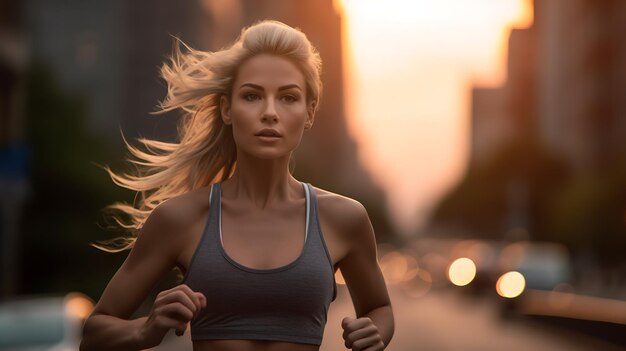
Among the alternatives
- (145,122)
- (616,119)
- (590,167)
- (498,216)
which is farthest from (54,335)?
(498,216)

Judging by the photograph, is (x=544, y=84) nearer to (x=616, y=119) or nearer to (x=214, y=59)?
(x=616, y=119)

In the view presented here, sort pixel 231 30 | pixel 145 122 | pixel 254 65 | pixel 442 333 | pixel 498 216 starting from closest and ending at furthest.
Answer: pixel 254 65, pixel 442 333, pixel 145 122, pixel 231 30, pixel 498 216

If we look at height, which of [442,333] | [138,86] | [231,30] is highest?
[231,30]

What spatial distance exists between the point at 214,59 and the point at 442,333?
81.8ft

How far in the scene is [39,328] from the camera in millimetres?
16531

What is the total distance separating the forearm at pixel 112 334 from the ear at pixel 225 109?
0.72 meters

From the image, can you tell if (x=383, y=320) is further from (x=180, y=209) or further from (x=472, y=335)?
(x=472, y=335)

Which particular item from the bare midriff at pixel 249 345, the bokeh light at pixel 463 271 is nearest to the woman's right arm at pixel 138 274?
the bare midriff at pixel 249 345

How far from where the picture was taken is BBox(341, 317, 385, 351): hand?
406cm

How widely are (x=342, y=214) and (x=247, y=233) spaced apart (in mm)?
343

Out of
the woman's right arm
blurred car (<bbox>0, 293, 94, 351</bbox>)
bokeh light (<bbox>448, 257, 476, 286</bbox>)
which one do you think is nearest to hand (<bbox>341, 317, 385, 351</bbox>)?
the woman's right arm

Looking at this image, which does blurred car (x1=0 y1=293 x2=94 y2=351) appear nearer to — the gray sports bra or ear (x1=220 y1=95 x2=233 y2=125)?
ear (x1=220 y1=95 x2=233 y2=125)

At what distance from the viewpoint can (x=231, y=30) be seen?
4596 inches

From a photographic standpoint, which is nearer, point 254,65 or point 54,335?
point 254,65
